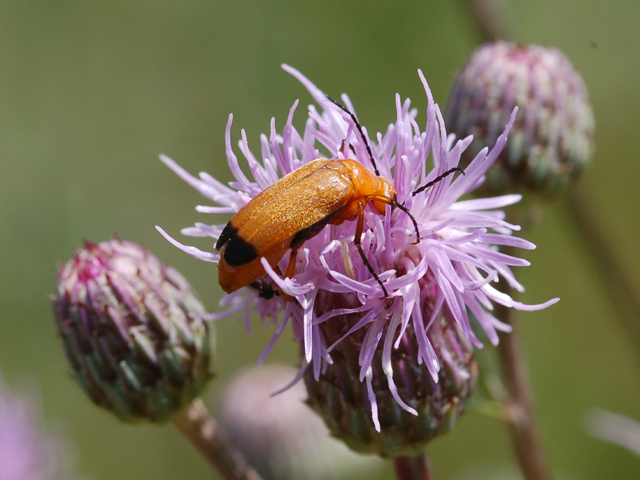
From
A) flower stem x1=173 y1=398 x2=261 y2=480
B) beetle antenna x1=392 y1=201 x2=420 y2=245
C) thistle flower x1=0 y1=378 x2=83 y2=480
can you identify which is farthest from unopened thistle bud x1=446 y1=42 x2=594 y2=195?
thistle flower x1=0 y1=378 x2=83 y2=480

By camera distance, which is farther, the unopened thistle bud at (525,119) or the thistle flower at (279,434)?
the thistle flower at (279,434)

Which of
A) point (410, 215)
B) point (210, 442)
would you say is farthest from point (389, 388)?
point (210, 442)

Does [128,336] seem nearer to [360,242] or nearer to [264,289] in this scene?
[264,289]

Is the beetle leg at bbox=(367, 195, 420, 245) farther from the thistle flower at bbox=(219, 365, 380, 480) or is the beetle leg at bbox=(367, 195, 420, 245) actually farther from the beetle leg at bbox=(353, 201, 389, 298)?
the thistle flower at bbox=(219, 365, 380, 480)

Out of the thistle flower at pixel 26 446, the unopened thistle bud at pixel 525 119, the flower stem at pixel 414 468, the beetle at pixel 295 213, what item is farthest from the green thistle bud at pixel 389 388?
the thistle flower at pixel 26 446

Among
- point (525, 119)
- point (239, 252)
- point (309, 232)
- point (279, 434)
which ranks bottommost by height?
point (279, 434)

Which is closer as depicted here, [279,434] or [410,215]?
[410,215]

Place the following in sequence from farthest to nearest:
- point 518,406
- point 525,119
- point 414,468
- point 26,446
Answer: point 26,446
point 525,119
point 518,406
point 414,468

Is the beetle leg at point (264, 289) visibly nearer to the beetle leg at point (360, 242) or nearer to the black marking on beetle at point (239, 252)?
the black marking on beetle at point (239, 252)
